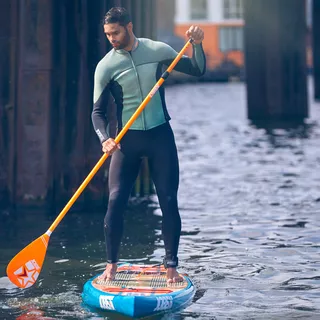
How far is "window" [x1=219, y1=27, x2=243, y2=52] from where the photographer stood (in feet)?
309

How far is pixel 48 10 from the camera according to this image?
12391 millimetres

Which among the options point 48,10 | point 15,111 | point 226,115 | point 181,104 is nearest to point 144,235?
point 15,111

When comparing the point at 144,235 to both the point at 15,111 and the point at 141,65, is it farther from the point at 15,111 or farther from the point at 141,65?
the point at 141,65

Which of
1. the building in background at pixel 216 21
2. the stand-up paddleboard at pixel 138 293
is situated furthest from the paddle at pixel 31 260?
the building in background at pixel 216 21

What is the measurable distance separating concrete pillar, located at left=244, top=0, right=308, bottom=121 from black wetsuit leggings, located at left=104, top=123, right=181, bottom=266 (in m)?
20.4

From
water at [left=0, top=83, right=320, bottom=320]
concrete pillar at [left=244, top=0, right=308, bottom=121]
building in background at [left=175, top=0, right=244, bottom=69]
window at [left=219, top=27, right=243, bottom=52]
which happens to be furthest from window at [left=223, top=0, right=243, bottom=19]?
water at [left=0, top=83, right=320, bottom=320]

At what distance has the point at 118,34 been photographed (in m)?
8.30

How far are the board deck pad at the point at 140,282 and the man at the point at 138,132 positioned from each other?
0.09 metres

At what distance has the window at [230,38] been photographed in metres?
94.1

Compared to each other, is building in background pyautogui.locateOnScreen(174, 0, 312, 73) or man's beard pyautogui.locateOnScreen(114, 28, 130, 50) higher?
man's beard pyautogui.locateOnScreen(114, 28, 130, 50)

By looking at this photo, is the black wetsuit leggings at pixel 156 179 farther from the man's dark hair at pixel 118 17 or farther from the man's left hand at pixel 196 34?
the man's dark hair at pixel 118 17

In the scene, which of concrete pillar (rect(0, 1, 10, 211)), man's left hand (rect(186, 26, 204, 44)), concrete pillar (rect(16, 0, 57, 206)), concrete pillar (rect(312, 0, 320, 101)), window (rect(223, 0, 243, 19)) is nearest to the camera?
man's left hand (rect(186, 26, 204, 44))

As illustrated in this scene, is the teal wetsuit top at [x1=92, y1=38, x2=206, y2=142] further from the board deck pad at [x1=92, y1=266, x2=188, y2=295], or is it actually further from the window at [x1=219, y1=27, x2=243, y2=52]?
the window at [x1=219, y1=27, x2=243, y2=52]

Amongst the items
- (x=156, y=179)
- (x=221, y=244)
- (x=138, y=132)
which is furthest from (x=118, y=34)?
(x=221, y=244)
